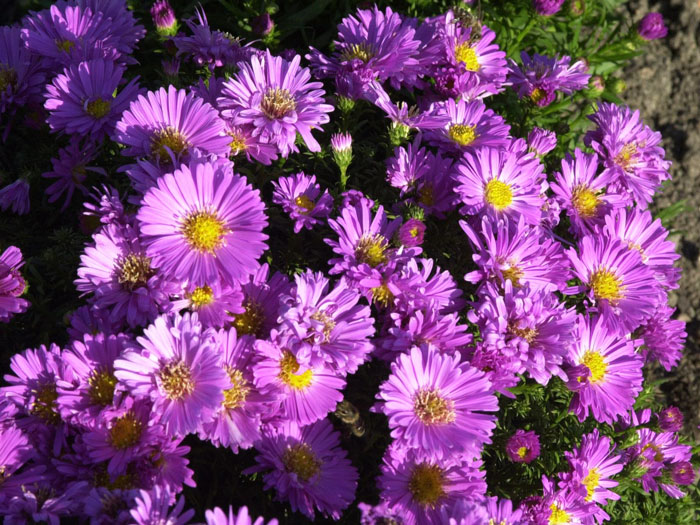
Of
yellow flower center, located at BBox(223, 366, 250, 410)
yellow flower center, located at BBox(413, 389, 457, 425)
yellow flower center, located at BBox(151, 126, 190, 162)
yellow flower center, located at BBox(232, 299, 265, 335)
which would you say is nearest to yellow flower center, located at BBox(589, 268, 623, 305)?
yellow flower center, located at BBox(413, 389, 457, 425)

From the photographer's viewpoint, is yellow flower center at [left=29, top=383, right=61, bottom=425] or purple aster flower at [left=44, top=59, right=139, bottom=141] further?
purple aster flower at [left=44, top=59, right=139, bottom=141]

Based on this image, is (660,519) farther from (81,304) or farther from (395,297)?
(81,304)

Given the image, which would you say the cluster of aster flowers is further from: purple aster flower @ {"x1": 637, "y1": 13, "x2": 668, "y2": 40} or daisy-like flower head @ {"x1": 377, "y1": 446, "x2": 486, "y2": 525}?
purple aster flower @ {"x1": 637, "y1": 13, "x2": 668, "y2": 40}

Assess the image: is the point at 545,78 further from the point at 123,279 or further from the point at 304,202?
the point at 123,279

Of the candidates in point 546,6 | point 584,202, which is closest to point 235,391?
point 584,202

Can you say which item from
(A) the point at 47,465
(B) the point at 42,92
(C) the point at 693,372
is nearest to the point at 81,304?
(A) the point at 47,465

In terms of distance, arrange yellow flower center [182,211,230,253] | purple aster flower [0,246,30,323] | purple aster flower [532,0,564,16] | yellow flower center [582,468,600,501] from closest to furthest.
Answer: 1. yellow flower center [182,211,230,253]
2. purple aster flower [0,246,30,323]
3. yellow flower center [582,468,600,501]
4. purple aster flower [532,0,564,16]

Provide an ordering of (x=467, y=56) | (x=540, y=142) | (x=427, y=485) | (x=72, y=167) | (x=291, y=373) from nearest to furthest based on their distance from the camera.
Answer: (x=291, y=373)
(x=427, y=485)
(x=72, y=167)
(x=540, y=142)
(x=467, y=56)

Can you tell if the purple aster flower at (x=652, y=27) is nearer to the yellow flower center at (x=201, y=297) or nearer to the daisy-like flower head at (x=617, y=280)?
the daisy-like flower head at (x=617, y=280)
